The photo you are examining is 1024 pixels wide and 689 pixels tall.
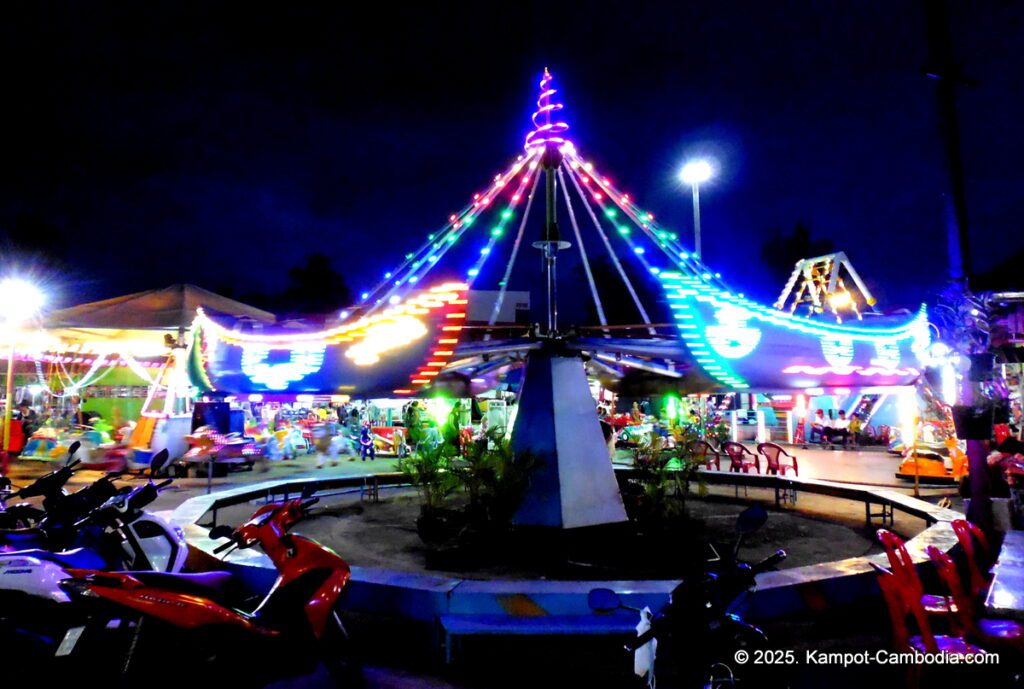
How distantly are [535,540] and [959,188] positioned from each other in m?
6.91

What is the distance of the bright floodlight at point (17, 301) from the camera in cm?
1744

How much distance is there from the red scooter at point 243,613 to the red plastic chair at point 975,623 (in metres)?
4.24

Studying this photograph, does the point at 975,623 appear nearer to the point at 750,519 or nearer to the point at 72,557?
the point at 750,519

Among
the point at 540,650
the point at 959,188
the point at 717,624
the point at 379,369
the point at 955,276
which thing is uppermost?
the point at 959,188

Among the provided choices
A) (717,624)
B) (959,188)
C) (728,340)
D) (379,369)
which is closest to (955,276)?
(959,188)

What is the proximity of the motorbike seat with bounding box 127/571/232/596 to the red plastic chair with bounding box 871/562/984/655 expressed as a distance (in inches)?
185

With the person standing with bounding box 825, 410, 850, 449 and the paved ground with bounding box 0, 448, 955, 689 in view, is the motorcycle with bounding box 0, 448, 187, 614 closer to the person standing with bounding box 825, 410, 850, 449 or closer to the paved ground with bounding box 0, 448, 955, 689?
the paved ground with bounding box 0, 448, 955, 689

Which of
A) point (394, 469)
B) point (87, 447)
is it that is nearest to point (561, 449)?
point (394, 469)

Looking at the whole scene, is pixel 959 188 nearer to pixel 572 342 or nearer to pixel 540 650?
pixel 572 342

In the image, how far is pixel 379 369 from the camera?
230 inches

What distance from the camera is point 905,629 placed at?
432cm

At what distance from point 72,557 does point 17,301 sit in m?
16.2

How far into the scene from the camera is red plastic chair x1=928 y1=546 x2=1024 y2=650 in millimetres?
3953

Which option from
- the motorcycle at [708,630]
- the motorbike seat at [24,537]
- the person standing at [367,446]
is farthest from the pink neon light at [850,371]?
the person standing at [367,446]
